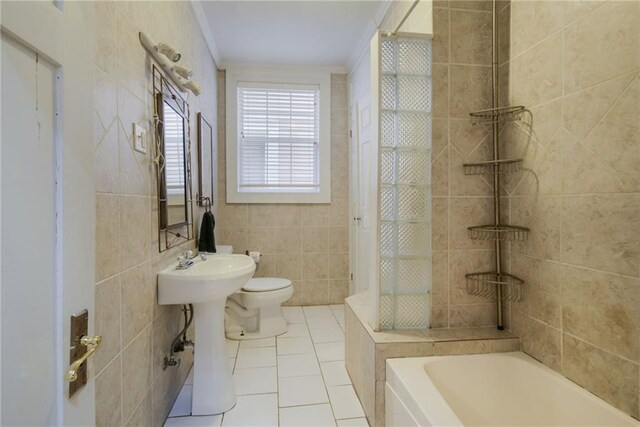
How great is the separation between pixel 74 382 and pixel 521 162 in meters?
1.82

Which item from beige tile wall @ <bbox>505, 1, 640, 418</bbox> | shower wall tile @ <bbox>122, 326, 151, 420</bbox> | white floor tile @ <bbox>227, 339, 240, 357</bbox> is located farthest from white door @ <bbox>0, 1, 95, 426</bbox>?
white floor tile @ <bbox>227, 339, 240, 357</bbox>

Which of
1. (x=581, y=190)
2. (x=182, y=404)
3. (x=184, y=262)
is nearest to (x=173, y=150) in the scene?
(x=184, y=262)

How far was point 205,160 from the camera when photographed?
2.66m

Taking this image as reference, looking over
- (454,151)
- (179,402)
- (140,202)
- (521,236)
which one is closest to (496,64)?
(454,151)

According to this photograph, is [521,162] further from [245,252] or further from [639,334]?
[245,252]

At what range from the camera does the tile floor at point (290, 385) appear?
5.37ft

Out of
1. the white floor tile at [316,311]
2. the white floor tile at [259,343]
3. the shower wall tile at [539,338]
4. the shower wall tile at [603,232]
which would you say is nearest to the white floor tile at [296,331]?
the white floor tile at [259,343]

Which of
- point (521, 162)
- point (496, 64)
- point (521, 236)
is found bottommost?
point (521, 236)

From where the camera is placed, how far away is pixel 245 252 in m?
3.25

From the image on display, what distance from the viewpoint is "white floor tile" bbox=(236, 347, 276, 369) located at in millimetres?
2184

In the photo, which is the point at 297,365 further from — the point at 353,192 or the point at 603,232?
the point at 603,232

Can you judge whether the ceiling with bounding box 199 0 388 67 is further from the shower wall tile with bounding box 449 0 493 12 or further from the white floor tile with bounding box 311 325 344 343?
the white floor tile with bounding box 311 325 344 343

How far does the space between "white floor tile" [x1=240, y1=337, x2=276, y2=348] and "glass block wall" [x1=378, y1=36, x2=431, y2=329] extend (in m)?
1.23

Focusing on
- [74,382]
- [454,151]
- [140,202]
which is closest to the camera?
[74,382]
